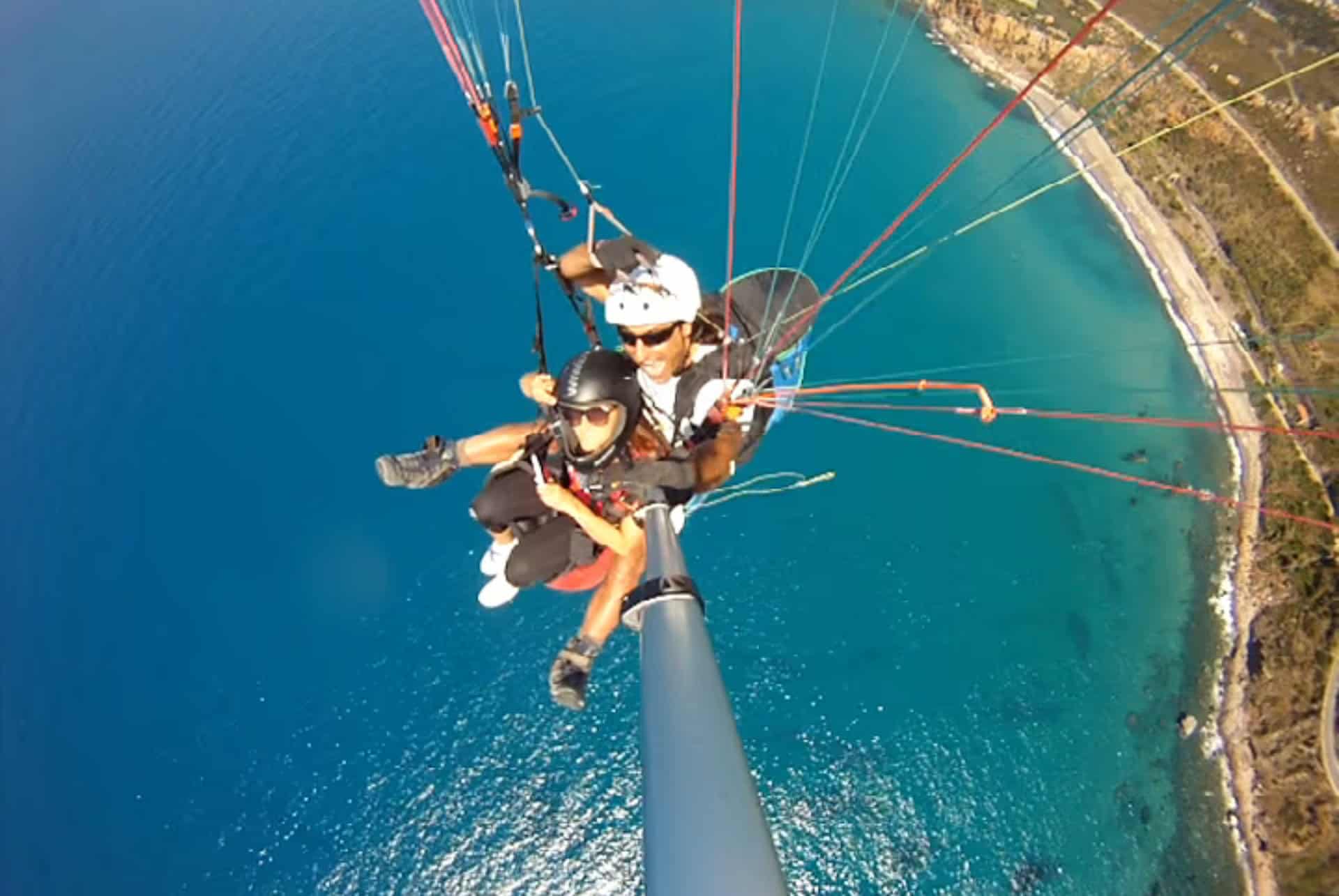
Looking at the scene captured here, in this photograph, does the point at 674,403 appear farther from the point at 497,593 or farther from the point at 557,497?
the point at 497,593

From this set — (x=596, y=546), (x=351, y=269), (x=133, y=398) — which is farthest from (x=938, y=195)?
(x=133, y=398)

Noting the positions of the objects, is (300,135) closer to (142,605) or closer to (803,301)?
(142,605)

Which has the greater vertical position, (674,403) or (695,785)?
(674,403)

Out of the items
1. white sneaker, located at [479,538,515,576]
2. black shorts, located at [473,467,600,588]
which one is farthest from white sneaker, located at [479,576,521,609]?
black shorts, located at [473,467,600,588]

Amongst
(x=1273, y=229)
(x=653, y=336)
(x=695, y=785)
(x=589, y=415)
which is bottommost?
(x=695, y=785)

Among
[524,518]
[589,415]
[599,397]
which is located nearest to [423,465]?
[524,518]

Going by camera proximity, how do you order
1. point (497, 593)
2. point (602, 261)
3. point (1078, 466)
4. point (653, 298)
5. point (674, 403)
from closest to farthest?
point (1078, 466)
point (653, 298)
point (674, 403)
point (602, 261)
point (497, 593)

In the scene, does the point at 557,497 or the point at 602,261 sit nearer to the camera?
the point at 557,497

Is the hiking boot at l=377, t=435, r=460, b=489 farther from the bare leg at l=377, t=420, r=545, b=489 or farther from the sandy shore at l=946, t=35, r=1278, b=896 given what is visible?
the sandy shore at l=946, t=35, r=1278, b=896
